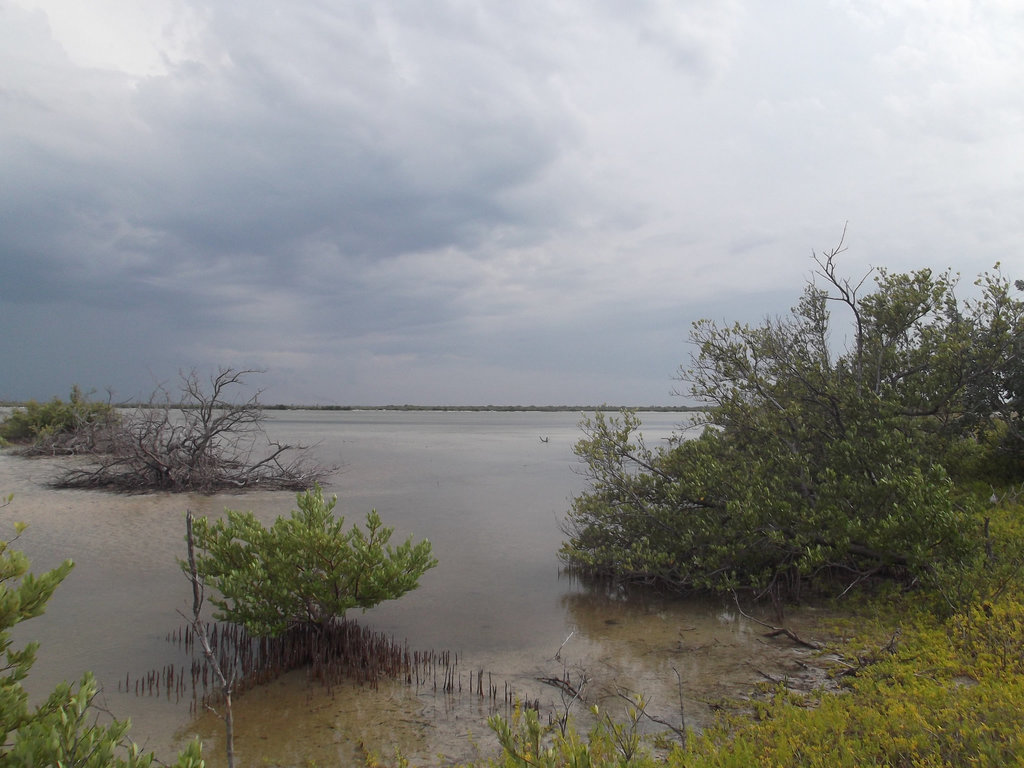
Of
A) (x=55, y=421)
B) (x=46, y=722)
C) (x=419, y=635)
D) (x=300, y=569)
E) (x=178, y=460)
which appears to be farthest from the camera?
(x=55, y=421)

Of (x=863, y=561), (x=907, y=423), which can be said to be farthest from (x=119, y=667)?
(x=907, y=423)

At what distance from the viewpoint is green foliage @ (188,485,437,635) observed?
7262mm

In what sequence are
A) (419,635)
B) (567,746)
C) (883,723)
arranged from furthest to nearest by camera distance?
(419,635), (883,723), (567,746)

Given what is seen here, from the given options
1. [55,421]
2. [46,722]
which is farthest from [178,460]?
[46,722]

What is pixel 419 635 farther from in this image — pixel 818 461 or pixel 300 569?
pixel 818 461

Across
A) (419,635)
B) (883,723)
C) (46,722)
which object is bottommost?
(419,635)

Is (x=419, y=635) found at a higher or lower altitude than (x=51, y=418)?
lower

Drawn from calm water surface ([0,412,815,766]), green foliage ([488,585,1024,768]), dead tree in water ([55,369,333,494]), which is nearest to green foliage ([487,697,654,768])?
green foliage ([488,585,1024,768])

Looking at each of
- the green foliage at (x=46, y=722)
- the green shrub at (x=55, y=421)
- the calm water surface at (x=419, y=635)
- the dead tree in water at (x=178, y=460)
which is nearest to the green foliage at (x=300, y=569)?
the calm water surface at (x=419, y=635)

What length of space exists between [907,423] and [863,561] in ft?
7.43

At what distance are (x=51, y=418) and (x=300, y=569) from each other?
2767cm

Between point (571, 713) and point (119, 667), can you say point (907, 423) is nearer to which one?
Result: point (571, 713)

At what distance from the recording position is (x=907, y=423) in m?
10.0

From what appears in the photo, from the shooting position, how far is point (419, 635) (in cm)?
873
